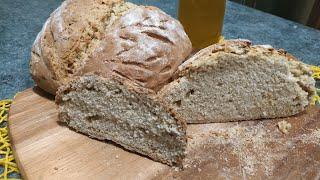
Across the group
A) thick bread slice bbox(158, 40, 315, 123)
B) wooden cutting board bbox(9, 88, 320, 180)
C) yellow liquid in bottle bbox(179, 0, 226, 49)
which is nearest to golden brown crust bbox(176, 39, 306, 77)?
thick bread slice bbox(158, 40, 315, 123)

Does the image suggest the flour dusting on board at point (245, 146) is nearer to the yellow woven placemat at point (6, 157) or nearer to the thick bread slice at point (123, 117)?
the thick bread slice at point (123, 117)

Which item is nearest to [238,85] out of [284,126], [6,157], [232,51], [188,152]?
[232,51]

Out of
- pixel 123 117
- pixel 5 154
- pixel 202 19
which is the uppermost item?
pixel 202 19

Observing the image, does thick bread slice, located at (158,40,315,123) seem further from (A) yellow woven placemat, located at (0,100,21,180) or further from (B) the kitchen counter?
(B) the kitchen counter

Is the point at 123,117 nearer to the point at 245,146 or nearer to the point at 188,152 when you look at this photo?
Answer: the point at 188,152

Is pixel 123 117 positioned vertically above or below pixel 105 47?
below

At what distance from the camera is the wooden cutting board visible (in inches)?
55.6

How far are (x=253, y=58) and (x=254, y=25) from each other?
128 cm

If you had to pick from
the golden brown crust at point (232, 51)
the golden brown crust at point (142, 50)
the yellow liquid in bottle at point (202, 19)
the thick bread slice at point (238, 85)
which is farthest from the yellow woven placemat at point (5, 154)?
the yellow liquid in bottle at point (202, 19)

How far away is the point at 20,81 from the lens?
2.07 meters

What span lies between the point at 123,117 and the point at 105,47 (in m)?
0.35

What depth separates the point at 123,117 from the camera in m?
1.48

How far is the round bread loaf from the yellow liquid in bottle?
0.36 meters

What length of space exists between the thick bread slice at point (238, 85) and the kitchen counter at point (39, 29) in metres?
0.75
